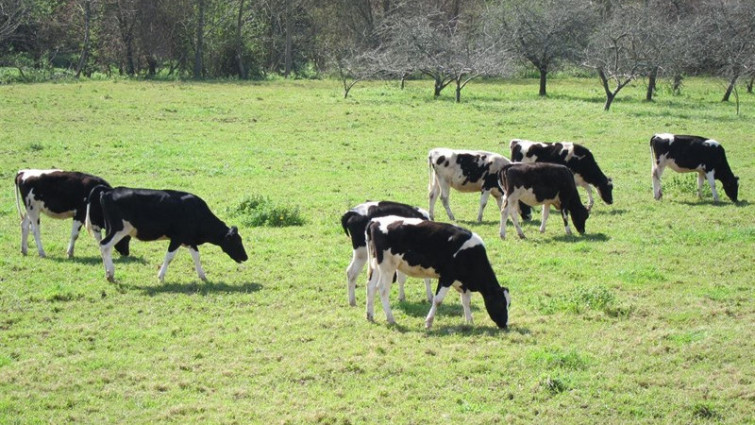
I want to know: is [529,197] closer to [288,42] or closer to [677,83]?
[677,83]

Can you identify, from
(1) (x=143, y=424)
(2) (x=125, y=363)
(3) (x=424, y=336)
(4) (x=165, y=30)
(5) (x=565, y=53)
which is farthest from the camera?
(4) (x=165, y=30)

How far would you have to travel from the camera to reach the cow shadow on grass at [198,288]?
13.9m

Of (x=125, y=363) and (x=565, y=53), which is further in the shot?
(x=565, y=53)

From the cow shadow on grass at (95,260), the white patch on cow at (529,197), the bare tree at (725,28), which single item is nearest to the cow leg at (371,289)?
the cow shadow on grass at (95,260)

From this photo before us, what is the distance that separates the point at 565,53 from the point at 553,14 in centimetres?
A: 245

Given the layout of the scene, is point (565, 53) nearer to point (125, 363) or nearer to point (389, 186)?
point (389, 186)

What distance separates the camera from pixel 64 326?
12188 mm

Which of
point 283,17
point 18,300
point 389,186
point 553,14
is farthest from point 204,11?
point 18,300

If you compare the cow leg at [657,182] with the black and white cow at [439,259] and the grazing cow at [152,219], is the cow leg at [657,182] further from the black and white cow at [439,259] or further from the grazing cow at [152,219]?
the grazing cow at [152,219]

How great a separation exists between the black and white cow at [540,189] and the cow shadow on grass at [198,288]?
5.75 metres

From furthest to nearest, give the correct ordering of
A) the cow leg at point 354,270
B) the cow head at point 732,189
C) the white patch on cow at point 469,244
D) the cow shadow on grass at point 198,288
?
1. the cow head at point 732,189
2. the cow shadow on grass at point 198,288
3. the cow leg at point 354,270
4. the white patch on cow at point 469,244

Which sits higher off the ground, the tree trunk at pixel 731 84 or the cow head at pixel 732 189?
the tree trunk at pixel 731 84

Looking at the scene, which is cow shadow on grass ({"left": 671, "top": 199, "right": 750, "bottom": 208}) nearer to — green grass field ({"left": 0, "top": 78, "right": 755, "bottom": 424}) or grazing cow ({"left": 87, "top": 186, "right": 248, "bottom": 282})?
green grass field ({"left": 0, "top": 78, "right": 755, "bottom": 424})

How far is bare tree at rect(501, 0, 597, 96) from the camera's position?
50531 mm
